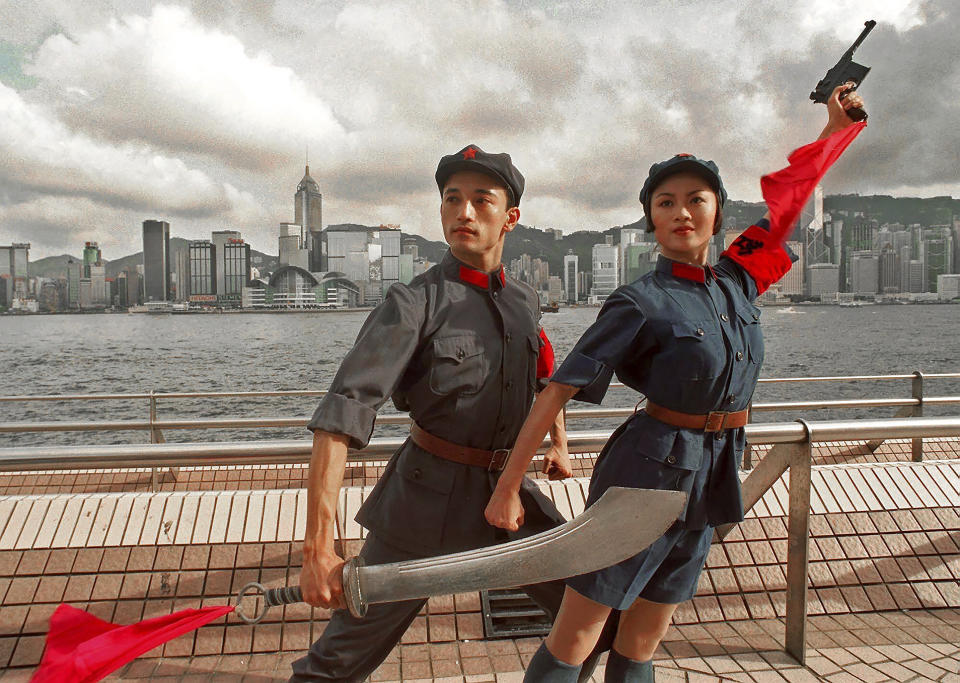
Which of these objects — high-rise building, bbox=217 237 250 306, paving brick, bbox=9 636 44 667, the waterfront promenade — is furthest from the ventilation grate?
high-rise building, bbox=217 237 250 306

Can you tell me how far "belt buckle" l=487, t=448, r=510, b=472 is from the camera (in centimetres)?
178

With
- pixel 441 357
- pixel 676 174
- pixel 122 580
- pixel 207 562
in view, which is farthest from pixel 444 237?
pixel 122 580

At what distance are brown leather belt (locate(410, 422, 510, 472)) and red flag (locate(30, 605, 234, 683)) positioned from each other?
57cm

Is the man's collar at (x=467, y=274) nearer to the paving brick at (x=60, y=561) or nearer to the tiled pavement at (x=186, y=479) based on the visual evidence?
the paving brick at (x=60, y=561)

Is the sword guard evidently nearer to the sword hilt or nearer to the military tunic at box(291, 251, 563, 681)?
the sword hilt

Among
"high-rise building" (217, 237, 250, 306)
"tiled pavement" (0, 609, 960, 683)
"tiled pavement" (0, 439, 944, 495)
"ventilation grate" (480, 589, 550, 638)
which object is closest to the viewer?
"tiled pavement" (0, 609, 960, 683)

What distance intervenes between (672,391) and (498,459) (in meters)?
0.46

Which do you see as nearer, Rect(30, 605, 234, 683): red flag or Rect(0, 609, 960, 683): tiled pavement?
Rect(30, 605, 234, 683): red flag

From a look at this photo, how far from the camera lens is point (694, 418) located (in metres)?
1.69

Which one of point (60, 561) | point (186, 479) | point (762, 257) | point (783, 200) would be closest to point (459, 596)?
point (60, 561)

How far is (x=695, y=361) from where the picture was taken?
166 centimetres

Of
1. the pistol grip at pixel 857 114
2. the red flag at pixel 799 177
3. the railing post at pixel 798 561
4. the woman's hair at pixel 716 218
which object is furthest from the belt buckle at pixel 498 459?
the pistol grip at pixel 857 114

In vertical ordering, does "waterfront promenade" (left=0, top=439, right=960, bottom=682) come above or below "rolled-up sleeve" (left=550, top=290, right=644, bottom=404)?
below

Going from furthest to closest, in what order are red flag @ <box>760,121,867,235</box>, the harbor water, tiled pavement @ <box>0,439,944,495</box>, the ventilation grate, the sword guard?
the harbor water → tiled pavement @ <box>0,439,944,495</box> → the ventilation grate → red flag @ <box>760,121,867,235</box> → the sword guard
